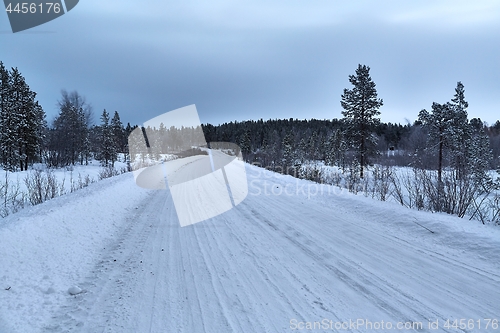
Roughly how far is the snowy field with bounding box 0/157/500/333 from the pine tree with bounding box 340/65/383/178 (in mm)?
26095

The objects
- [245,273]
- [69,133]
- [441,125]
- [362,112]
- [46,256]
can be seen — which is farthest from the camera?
[69,133]

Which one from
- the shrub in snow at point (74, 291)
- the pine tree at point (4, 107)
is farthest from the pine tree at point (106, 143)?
the shrub in snow at point (74, 291)

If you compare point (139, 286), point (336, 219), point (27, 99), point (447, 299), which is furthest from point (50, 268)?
point (27, 99)

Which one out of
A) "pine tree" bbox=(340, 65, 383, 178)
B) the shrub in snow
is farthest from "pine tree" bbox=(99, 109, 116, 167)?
the shrub in snow

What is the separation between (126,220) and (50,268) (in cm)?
304

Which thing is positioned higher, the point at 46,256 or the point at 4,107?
the point at 4,107

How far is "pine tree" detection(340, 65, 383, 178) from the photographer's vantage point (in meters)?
29.6

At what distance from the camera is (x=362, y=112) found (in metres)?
30.0

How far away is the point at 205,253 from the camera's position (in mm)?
4375

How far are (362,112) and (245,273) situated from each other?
100 ft

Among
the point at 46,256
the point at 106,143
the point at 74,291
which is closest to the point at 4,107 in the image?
the point at 106,143

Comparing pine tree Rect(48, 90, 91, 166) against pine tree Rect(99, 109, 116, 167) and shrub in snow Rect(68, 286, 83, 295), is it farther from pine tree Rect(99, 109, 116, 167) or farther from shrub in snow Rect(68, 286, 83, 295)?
shrub in snow Rect(68, 286, 83, 295)

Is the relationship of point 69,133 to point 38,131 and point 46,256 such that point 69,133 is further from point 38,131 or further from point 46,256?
point 46,256

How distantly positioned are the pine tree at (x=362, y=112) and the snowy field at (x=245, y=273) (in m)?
26.1
